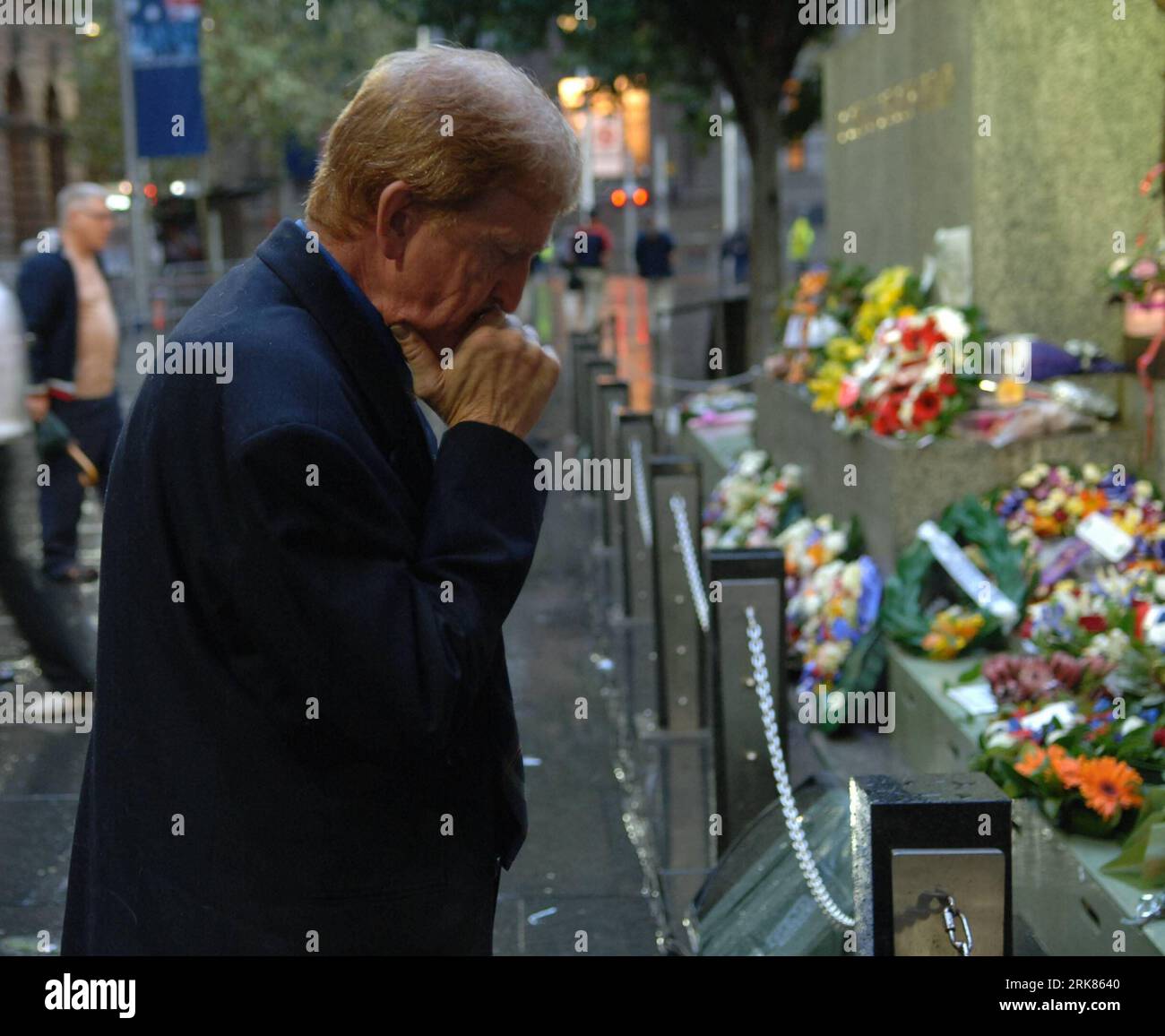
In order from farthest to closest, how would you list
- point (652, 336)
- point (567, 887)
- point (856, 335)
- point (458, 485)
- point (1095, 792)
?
point (652, 336)
point (856, 335)
point (567, 887)
point (1095, 792)
point (458, 485)

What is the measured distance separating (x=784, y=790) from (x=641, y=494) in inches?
150

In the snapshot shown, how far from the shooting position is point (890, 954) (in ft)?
7.61

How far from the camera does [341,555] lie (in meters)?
1.67

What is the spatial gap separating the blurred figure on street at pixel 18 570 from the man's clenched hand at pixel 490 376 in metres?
4.87

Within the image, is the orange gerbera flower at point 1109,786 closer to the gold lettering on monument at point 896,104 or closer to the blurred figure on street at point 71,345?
the gold lettering on monument at point 896,104

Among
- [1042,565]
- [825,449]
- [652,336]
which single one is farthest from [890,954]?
[652,336]

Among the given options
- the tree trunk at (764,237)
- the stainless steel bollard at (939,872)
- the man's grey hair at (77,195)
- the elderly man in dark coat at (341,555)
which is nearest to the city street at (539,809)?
the elderly man in dark coat at (341,555)

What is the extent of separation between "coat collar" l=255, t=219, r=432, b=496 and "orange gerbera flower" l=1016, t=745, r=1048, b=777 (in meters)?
2.60

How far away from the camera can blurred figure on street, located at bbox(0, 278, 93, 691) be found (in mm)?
6348

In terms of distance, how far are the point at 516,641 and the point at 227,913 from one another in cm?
601

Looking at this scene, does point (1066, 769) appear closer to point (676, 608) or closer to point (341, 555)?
point (676, 608)

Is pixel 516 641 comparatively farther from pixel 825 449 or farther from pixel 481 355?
pixel 481 355

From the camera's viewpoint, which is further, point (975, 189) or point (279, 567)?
point (975, 189)

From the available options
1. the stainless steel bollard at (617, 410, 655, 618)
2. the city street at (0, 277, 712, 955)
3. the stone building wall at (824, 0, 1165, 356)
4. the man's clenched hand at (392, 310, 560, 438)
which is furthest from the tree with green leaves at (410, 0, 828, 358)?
the man's clenched hand at (392, 310, 560, 438)
